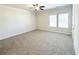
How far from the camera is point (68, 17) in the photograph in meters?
3.60

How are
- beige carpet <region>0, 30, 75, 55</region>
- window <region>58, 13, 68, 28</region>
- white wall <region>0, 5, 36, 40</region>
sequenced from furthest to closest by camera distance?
white wall <region>0, 5, 36, 40</region>, window <region>58, 13, 68, 28</region>, beige carpet <region>0, 30, 75, 55</region>

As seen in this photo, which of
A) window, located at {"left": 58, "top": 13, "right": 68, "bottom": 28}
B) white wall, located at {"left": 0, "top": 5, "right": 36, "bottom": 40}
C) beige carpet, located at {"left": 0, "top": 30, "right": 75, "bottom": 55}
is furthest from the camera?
white wall, located at {"left": 0, "top": 5, "right": 36, "bottom": 40}

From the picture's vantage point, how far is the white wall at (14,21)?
13.1ft

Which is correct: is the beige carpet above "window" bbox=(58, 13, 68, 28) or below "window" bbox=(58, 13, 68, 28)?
below

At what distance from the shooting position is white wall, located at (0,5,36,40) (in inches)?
157

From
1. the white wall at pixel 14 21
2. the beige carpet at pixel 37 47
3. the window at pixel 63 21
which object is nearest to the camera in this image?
the beige carpet at pixel 37 47

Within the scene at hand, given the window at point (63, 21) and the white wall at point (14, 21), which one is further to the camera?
the white wall at point (14, 21)

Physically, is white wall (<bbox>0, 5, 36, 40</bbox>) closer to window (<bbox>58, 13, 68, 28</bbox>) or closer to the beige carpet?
the beige carpet

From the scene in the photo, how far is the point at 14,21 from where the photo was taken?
179 inches

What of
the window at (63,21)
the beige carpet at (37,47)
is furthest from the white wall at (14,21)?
the window at (63,21)

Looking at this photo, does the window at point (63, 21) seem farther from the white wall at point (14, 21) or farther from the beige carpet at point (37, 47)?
the white wall at point (14, 21)

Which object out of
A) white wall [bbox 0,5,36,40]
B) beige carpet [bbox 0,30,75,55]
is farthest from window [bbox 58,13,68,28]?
white wall [bbox 0,5,36,40]
